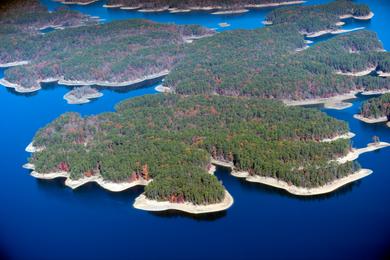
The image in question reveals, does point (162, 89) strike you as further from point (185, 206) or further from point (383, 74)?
point (185, 206)

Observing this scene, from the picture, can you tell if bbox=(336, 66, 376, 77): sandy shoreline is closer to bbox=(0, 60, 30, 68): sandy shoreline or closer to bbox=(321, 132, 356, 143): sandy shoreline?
bbox=(321, 132, 356, 143): sandy shoreline

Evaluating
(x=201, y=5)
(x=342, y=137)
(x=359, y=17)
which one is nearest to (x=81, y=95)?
(x=342, y=137)

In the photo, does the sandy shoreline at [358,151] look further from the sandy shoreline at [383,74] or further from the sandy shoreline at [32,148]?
the sandy shoreline at [32,148]

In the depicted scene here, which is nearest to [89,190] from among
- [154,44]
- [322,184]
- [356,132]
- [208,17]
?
[322,184]

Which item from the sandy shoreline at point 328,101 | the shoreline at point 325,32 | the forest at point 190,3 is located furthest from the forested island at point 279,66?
the forest at point 190,3

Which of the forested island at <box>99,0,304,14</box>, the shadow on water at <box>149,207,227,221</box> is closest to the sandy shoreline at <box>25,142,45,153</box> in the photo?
the shadow on water at <box>149,207,227,221</box>
